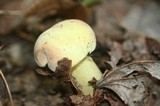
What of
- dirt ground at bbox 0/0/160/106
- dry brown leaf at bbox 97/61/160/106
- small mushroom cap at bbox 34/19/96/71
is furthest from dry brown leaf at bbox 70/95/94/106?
small mushroom cap at bbox 34/19/96/71

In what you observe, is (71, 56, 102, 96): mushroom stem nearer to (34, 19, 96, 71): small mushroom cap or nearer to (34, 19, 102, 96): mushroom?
(34, 19, 102, 96): mushroom

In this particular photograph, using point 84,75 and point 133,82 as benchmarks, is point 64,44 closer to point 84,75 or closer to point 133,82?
point 84,75

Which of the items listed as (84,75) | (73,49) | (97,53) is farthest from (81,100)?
(97,53)

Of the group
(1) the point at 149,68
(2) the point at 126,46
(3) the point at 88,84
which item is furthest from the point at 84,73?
(2) the point at 126,46

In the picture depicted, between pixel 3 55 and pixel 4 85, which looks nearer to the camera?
pixel 4 85

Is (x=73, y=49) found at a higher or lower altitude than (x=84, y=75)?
higher

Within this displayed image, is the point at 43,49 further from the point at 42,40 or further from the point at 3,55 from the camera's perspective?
the point at 3,55

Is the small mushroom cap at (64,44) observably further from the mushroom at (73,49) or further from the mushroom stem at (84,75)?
the mushroom stem at (84,75)

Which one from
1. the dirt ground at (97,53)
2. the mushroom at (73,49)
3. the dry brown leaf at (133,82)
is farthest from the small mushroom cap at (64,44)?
the dry brown leaf at (133,82)
